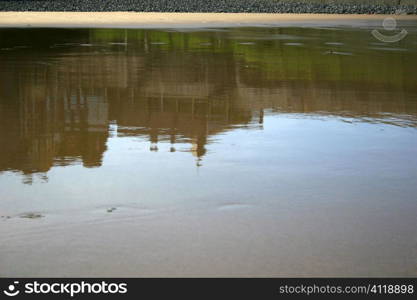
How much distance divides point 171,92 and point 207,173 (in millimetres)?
7251

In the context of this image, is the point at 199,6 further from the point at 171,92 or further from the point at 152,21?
the point at 171,92

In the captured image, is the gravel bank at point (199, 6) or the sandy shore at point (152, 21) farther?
the gravel bank at point (199, 6)

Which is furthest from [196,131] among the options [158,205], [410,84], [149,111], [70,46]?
[70,46]

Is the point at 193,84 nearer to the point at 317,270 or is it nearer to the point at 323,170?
the point at 323,170

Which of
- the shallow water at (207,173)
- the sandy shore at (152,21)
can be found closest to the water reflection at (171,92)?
the shallow water at (207,173)

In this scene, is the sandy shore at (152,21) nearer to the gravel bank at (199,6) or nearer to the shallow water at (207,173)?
the gravel bank at (199,6)

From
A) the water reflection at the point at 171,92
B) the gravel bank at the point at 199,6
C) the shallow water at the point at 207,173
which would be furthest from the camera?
the gravel bank at the point at 199,6

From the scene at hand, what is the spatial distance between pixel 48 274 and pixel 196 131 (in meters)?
6.16

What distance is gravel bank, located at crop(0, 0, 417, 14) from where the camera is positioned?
6725 centimetres

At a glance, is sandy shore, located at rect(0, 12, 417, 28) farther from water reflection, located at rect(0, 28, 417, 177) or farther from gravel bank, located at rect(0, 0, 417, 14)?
water reflection, located at rect(0, 28, 417, 177)

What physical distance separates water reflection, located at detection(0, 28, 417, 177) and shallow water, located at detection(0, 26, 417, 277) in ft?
0.18

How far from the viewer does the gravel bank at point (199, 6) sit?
221ft

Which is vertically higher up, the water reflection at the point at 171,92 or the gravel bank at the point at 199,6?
the gravel bank at the point at 199,6

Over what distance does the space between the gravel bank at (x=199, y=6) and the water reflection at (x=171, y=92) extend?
38306 mm
